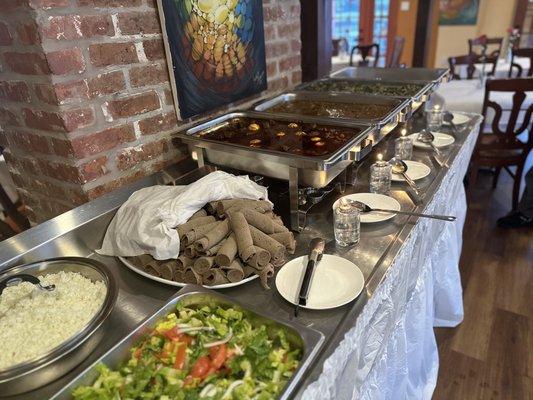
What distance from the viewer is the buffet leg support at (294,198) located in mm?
898

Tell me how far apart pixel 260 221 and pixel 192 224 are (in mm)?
142

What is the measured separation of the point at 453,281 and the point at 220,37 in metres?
1.17

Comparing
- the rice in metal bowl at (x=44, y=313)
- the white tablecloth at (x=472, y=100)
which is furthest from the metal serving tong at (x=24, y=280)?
the white tablecloth at (x=472, y=100)

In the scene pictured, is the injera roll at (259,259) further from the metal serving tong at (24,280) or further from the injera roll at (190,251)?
the metal serving tong at (24,280)

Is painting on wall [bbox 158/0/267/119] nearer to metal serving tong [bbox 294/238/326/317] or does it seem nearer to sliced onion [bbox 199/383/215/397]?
metal serving tong [bbox 294/238/326/317]

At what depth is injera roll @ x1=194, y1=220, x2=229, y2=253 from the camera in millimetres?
764

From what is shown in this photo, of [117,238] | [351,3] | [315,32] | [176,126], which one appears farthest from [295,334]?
[351,3]

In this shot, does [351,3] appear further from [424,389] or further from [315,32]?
[424,389]

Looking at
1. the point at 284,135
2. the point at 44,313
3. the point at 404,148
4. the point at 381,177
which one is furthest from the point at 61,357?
the point at 404,148

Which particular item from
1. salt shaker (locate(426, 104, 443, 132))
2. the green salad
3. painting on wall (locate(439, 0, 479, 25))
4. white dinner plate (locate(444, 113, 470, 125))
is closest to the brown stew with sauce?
the green salad

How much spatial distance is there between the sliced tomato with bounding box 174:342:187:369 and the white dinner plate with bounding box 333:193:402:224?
495 mm

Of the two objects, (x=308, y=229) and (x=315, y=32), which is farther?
(x=315, y=32)

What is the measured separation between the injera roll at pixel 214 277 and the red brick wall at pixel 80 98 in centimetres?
41

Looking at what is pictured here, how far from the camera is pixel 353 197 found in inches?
42.2
